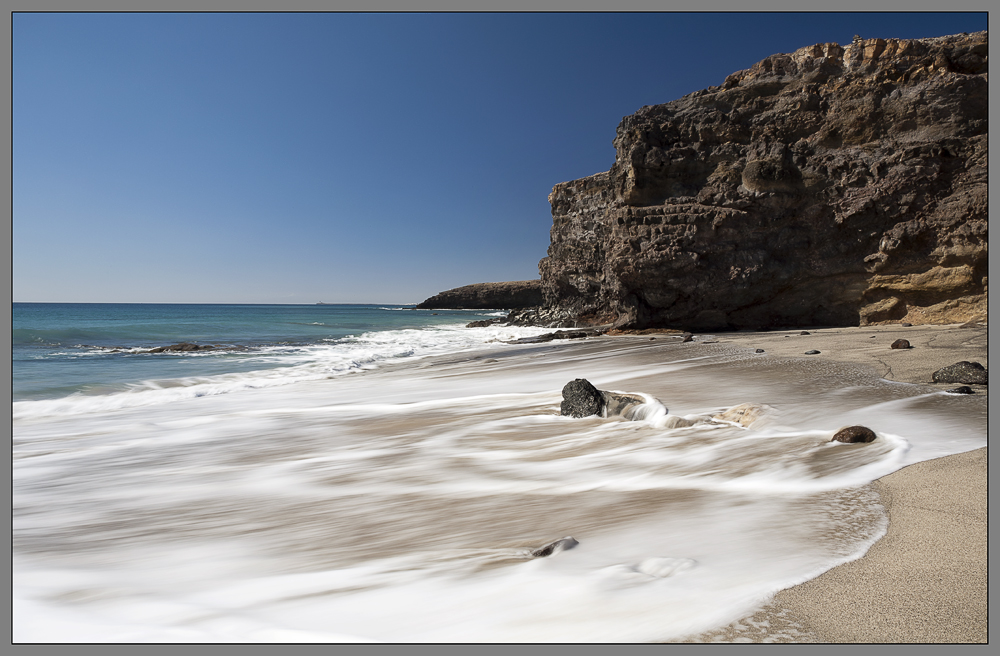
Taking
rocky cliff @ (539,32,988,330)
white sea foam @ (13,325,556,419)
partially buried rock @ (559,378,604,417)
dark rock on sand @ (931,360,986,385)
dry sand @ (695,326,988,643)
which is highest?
rocky cliff @ (539,32,988,330)

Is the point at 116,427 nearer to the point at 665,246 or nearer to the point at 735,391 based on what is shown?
the point at 735,391

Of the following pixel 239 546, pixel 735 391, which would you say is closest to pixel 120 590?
pixel 239 546

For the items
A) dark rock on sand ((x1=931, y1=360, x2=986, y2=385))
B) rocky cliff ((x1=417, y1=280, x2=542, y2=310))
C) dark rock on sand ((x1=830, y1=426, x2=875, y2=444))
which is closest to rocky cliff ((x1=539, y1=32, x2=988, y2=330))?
dark rock on sand ((x1=931, y1=360, x2=986, y2=385))

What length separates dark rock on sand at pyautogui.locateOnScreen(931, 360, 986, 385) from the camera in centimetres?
419

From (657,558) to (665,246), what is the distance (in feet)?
50.6

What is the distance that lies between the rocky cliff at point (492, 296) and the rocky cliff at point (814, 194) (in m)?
52.1

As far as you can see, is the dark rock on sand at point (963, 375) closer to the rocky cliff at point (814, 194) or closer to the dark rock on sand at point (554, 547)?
the dark rock on sand at point (554, 547)

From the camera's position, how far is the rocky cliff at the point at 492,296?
A: 70812mm

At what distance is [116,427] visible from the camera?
5.34 metres

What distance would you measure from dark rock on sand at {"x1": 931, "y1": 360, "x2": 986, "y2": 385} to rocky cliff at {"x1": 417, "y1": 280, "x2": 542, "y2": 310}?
64412 millimetres

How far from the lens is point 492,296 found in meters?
74.7

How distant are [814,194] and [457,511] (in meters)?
16.4

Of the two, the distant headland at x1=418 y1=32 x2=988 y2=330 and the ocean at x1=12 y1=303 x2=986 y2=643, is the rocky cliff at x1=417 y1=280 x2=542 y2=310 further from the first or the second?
the ocean at x1=12 y1=303 x2=986 y2=643

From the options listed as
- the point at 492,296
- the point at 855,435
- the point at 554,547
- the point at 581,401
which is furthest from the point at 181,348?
the point at 492,296
